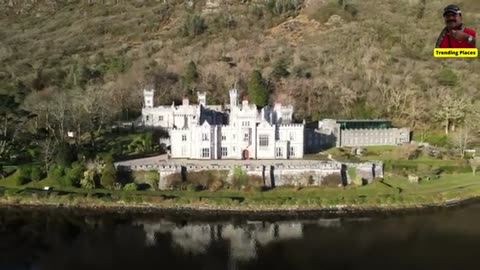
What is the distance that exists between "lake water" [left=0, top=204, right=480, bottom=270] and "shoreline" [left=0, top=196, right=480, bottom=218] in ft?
2.68

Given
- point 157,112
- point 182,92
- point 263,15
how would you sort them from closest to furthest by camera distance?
point 157,112
point 182,92
point 263,15

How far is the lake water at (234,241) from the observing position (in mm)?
31219

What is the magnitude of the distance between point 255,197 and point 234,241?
339 inches

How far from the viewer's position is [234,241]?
3481cm

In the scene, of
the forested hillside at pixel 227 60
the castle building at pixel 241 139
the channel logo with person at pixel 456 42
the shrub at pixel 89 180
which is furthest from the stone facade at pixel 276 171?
the channel logo with person at pixel 456 42

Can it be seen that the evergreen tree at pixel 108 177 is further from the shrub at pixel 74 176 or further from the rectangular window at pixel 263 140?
the rectangular window at pixel 263 140

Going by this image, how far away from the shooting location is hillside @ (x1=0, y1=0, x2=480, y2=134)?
74.6 metres

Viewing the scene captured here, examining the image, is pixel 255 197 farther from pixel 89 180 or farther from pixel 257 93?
pixel 257 93

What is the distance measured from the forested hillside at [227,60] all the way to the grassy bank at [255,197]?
33.8 ft

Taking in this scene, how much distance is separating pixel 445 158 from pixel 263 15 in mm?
77199

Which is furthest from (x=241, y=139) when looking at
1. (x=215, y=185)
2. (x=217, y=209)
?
(x=217, y=209)

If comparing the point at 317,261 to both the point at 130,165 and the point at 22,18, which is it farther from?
the point at 22,18

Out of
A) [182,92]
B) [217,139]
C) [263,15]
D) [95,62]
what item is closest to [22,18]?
[95,62]

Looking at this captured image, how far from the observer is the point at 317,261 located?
3128cm
